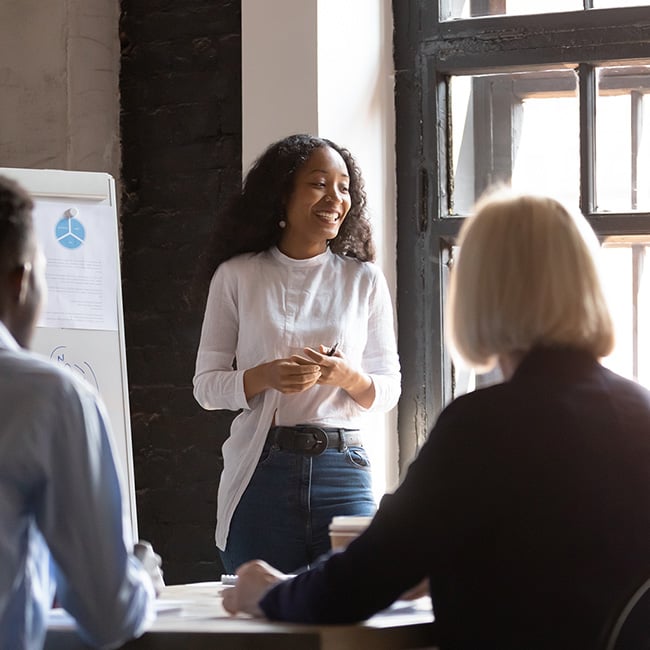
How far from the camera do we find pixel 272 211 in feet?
10.0

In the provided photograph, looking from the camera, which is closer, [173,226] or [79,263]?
[79,263]

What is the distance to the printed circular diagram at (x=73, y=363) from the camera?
312 cm

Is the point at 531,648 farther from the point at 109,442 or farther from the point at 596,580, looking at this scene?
the point at 109,442

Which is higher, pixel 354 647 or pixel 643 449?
pixel 643 449

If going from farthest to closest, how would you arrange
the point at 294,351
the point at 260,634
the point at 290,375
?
1. the point at 294,351
2. the point at 290,375
3. the point at 260,634

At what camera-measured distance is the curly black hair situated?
305 cm

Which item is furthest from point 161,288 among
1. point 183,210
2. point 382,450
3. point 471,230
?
point 471,230

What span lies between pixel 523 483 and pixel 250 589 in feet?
1.63

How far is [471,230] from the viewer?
65.2 inches

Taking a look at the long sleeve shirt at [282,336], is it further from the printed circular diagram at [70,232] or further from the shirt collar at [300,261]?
the printed circular diagram at [70,232]

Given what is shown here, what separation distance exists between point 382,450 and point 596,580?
1.99 meters

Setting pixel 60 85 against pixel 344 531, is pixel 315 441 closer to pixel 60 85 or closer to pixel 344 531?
pixel 344 531

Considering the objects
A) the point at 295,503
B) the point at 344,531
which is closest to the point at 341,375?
the point at 295,503

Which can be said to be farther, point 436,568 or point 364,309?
point 364,309
